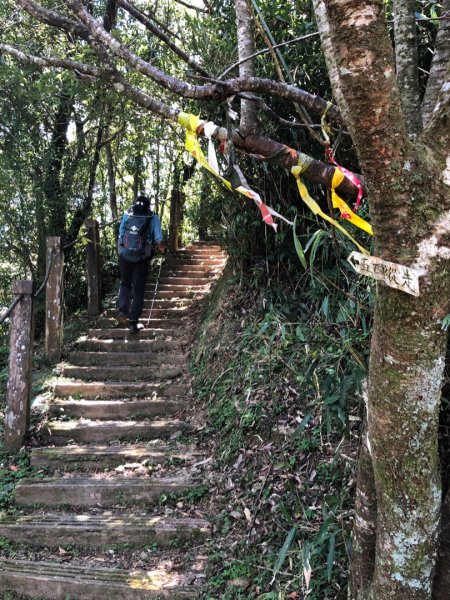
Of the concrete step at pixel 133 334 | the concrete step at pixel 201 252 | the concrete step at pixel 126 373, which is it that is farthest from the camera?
the concrete step at pixel 201 252

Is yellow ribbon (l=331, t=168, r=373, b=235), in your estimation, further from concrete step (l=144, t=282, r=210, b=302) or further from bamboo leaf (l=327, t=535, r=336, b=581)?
concrete step (l=144, t=282, r=210, b=302)

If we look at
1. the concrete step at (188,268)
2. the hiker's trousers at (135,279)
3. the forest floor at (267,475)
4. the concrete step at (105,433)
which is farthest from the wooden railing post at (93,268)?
the concrete step at (105,433)

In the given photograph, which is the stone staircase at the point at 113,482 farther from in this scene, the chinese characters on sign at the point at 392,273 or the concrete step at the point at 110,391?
the chinese characters on sign at the point at 392,273

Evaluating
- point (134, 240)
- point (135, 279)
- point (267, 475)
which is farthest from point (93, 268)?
point (267, 475)

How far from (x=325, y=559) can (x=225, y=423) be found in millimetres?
1777

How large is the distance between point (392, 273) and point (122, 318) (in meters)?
5.28

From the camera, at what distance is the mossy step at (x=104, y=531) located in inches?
129

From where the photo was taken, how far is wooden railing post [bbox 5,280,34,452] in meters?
4.37

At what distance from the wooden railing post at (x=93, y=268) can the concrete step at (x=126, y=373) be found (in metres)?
1.80

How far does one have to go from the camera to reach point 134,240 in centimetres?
580

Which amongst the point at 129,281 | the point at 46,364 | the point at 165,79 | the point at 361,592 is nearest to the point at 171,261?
the point at 129,281

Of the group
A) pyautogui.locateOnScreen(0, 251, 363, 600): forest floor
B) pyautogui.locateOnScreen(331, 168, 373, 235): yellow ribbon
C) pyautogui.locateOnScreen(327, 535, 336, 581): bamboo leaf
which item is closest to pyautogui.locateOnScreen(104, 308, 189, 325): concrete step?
pyautogui.locateOnScreen(0, 251, 363, 600): forest floor

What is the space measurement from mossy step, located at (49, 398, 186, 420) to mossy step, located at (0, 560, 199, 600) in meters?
1.72

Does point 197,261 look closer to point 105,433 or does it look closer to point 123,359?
point 123,359
